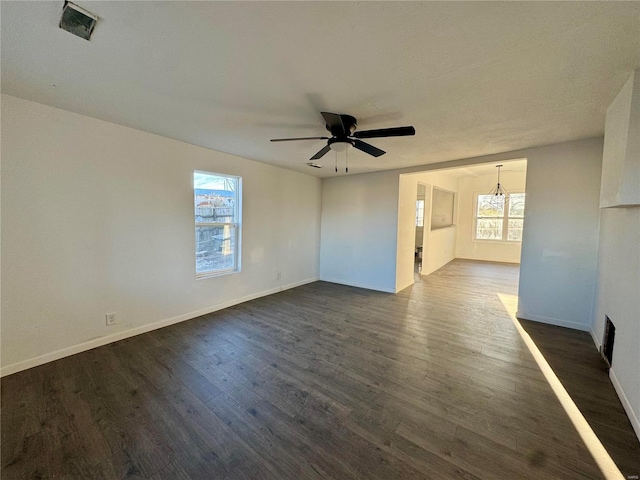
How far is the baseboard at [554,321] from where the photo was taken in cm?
317

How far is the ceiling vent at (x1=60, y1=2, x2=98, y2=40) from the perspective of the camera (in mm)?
1247

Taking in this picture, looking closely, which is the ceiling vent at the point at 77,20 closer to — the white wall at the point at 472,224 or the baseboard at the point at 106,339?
the baseboard at the point at 106,339

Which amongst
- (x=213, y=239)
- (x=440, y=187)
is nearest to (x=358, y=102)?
(x=213, y=239)

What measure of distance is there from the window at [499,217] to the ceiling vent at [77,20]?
9.30 meters

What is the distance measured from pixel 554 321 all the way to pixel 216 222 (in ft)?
16.4

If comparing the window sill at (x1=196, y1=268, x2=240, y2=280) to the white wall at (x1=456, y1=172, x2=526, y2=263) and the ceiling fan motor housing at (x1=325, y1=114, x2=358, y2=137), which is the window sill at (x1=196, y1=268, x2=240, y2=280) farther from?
the white wall at (x1=456, y1=172, x2=526, y2=263)

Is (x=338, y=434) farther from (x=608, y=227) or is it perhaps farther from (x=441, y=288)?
(x=441, y=288)

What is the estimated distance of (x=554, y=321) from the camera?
334cm

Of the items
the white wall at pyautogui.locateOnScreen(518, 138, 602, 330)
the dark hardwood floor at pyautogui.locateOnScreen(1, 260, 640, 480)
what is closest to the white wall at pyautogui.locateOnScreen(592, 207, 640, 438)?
the dark hardwood floor at pyautogui.locateOnScreen(1, 260, 640, 480)

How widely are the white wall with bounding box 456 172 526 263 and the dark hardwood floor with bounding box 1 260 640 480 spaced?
5.45 meters

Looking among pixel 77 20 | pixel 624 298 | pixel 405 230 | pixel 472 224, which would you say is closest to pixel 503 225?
pixel 472 224

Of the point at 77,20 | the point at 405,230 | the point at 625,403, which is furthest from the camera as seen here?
the point at 405,230

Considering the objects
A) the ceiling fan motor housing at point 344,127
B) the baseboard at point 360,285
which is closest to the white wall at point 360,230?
the baseboard at point 360,285

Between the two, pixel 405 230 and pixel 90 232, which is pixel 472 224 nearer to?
pixel 405 230
